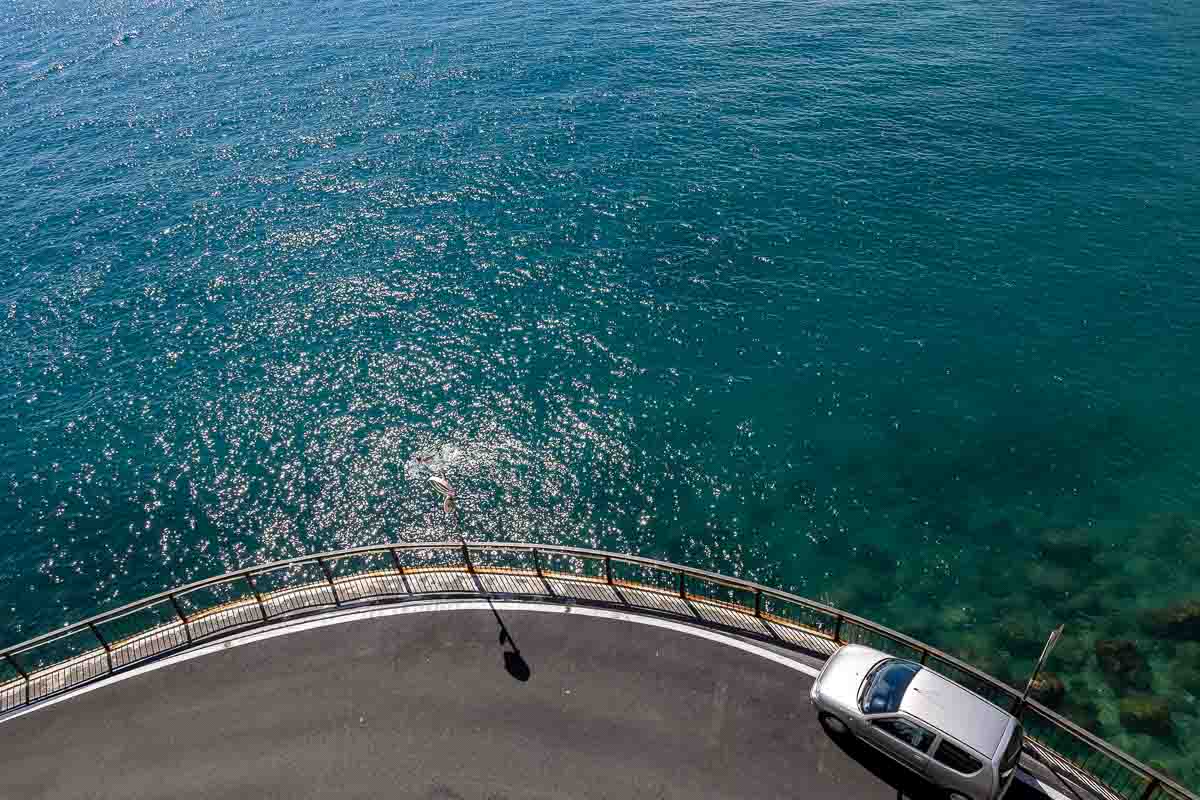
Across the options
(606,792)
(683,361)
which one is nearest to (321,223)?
(683,361)

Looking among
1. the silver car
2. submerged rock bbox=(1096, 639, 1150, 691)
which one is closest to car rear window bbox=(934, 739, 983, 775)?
the silver car

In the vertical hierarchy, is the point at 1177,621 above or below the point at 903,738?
below

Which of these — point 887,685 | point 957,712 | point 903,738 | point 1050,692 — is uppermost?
point 957,712

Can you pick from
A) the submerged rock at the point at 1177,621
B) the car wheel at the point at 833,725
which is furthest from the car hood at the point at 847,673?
the submerged rock at the point at 1177,621

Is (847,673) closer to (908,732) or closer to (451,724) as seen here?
(908,732)

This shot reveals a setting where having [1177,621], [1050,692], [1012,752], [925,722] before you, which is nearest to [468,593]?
[925,722]
